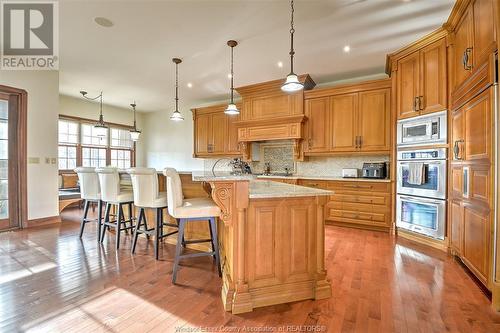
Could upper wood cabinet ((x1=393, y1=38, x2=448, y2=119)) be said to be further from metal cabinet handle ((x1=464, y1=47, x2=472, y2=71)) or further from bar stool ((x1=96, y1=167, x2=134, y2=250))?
bar stool ((x1=96, y1=167, x2=134, y2=250))

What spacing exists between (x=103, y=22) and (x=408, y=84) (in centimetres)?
409

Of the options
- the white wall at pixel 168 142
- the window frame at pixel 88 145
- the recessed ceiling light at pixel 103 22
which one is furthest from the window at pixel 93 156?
the recessed ceiling light at pixel 103 22

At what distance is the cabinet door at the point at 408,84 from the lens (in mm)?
3375

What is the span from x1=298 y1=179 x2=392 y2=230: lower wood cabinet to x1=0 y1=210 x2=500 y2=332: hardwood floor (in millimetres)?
877

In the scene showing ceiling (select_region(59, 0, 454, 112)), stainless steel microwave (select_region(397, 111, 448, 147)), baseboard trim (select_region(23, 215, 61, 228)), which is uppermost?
ceiling (select_region(59, 0, 454, 112))

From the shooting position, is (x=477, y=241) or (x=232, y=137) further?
(x=232, y=137)

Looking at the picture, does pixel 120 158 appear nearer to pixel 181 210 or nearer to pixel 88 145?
pixel 88 145

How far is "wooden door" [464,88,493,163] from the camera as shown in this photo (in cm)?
196

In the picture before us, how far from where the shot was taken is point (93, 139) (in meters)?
6.70

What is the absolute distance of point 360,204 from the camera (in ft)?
13.2

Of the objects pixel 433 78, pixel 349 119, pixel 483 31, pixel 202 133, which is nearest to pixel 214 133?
pixel 202 133

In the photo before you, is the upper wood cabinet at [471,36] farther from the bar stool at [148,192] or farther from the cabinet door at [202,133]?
the cabinet door at [202,133]

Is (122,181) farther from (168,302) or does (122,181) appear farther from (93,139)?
(93,139)

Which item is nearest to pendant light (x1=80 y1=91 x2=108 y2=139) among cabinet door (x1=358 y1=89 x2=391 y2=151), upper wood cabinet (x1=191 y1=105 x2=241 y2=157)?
upper wood cabinet (x1=191 y1=105 x2=241 y2=157)
